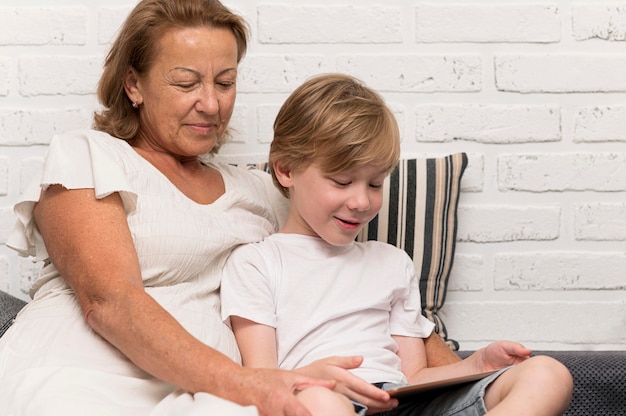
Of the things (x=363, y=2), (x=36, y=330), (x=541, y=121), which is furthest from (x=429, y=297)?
(x=36, y=330)

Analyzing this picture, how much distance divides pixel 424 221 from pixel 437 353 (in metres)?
0.36

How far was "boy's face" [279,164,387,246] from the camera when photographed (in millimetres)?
1571

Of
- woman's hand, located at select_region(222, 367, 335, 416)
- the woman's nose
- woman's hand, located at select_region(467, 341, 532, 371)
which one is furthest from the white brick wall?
woman's hand, located at select_region(222, 367, 335, 416)

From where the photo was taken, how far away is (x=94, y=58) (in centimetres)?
207

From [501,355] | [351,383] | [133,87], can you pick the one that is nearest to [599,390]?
[501,355]

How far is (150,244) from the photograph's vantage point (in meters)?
1.54

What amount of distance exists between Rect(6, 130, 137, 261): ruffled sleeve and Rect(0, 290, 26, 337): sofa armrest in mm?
175

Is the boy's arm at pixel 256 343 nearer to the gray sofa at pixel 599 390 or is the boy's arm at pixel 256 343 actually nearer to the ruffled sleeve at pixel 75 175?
the ruffled sleeve at pixel 75 175

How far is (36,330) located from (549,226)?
4.29 feet

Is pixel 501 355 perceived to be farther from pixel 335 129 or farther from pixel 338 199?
pixel 335 129

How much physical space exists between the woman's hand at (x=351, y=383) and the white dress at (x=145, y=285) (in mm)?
169

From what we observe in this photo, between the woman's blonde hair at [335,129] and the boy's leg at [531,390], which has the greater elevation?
the woman's blonde hair at [335,129]

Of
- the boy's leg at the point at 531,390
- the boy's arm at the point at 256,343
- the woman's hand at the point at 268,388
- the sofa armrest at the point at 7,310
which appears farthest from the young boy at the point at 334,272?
the sofa armrest at the point at 7,310

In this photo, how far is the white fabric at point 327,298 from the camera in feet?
5.04
